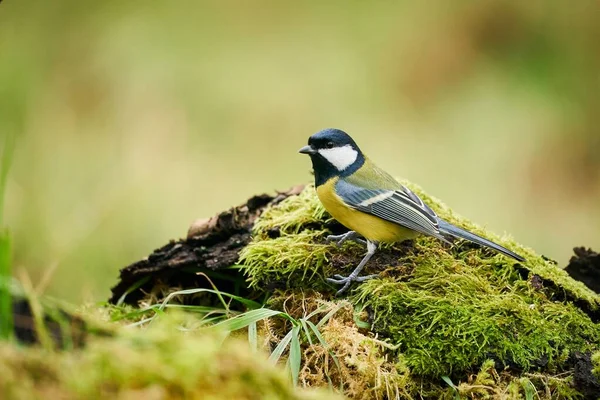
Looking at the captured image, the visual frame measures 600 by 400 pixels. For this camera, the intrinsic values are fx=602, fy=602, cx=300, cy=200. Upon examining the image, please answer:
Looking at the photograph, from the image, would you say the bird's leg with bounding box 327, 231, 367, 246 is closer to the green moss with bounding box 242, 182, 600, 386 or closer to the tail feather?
the green moss with bounding box 242, 182, 600, 386

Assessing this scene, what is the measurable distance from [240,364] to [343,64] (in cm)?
567

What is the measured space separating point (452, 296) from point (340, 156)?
3.10ft

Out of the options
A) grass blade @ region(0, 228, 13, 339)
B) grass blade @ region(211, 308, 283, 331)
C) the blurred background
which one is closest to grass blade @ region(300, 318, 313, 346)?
grass blade @ region(211, 308, 283, 331)

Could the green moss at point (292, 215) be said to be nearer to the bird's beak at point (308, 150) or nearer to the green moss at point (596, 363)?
the bird's beak at point (308, 150)

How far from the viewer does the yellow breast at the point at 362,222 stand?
2.77m

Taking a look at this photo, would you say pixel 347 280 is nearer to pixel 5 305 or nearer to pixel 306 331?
pixel 306 331

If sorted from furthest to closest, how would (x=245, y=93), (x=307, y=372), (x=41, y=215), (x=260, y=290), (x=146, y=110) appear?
(x=245, y=93), (x=146, y=110), (x=41, y=215), (x=260, y=290), (x=307, y=372)

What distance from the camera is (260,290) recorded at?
8.95ft

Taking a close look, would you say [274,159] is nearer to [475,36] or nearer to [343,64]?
[343,64]

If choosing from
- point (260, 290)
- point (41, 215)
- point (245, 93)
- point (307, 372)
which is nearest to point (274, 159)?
point (245, 93)

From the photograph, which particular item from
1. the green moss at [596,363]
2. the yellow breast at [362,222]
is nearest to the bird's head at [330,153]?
the yellow breast at [362,222]

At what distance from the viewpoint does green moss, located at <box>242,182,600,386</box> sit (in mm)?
2230

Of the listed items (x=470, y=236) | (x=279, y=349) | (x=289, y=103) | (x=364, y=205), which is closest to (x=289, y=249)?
(x=364, y=205)

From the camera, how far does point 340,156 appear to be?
3.01 metres
